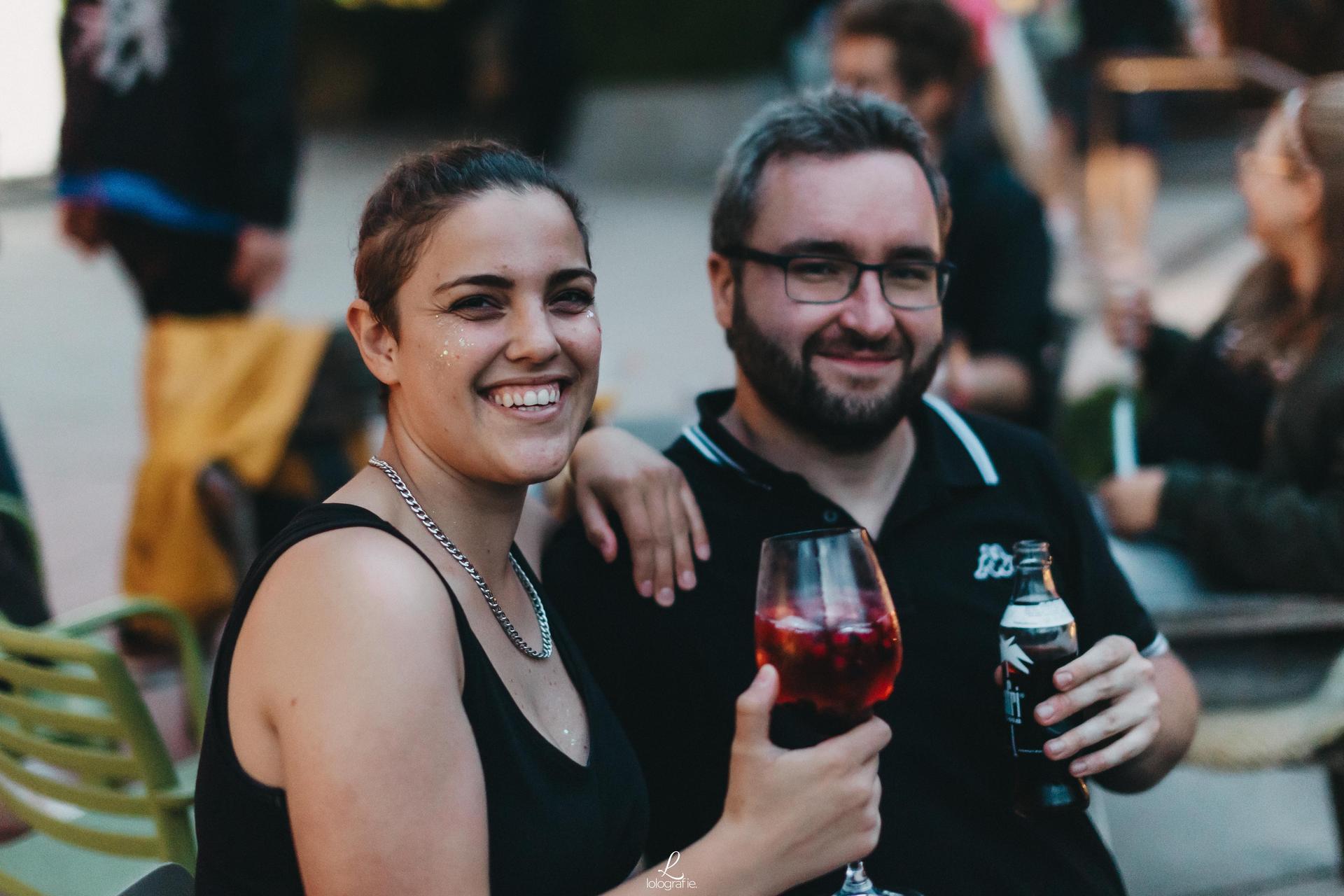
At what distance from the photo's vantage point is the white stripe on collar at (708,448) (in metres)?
2.41

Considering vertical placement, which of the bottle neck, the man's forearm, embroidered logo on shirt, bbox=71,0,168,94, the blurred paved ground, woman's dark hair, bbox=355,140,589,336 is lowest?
the blurred paved ground

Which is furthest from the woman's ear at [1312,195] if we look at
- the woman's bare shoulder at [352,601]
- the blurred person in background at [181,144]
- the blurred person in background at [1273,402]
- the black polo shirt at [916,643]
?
the blurred person in background at [181,144]

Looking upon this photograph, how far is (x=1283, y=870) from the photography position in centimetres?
384

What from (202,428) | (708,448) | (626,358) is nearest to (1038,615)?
(708,448)

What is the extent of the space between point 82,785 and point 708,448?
1398 mm

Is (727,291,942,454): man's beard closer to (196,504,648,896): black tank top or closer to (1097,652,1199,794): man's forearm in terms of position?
(1097,652,1199,794): man's forearm

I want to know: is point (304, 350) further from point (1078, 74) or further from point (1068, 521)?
point (1078, 74)

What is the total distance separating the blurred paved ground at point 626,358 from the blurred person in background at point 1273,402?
115 cm

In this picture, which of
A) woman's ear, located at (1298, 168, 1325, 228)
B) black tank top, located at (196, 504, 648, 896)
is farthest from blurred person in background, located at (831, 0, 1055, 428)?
black tank top, located at (196, 504, 648, 896)

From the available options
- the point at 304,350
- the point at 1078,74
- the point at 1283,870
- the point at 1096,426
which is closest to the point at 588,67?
the point at 1078,74

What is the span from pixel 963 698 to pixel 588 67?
1312cm

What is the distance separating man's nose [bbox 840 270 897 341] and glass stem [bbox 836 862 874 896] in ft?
3.15

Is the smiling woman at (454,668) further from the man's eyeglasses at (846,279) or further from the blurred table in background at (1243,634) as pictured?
the blurred table in background at (1243,634)

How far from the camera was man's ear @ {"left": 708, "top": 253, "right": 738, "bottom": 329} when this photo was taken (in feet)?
8.39
